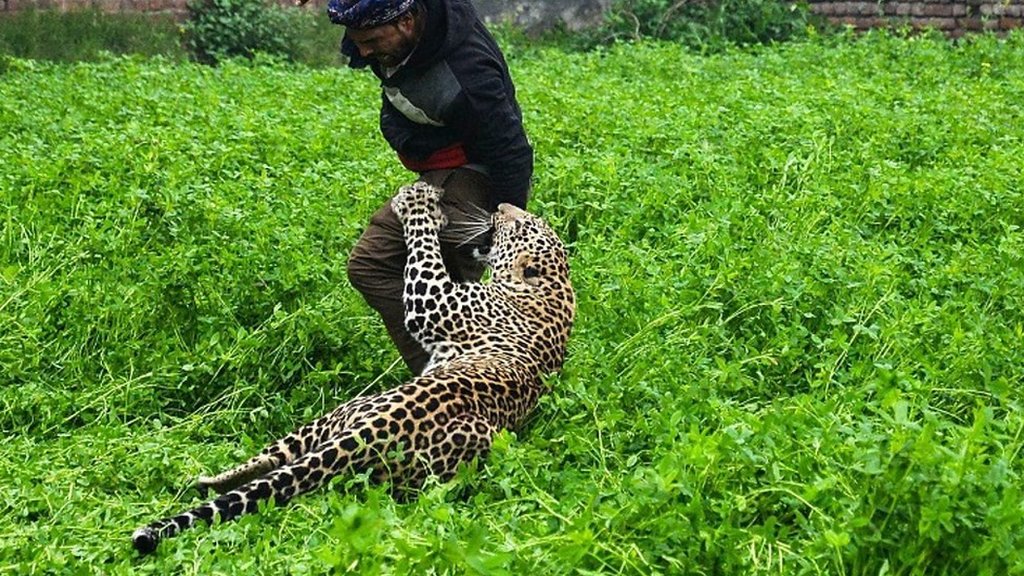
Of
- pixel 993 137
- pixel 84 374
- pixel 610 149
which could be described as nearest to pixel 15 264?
pixel 84 374

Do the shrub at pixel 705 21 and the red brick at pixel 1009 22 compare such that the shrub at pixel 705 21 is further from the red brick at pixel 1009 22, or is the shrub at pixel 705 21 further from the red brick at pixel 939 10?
the red brick at pixel 1009 22

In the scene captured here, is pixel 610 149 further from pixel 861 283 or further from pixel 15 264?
pixel 15 264

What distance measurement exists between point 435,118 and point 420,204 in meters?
0.36

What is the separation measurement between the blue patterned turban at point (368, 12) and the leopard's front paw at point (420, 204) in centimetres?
69

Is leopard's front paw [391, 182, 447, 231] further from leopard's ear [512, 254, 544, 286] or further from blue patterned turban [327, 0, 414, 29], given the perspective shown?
blue patterned turban [327, 0, 414, 29]

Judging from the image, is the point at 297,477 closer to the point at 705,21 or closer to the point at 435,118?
the point at 435,118

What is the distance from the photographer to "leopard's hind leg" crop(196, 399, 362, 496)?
5.30m

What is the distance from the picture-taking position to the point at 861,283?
6.70 meters

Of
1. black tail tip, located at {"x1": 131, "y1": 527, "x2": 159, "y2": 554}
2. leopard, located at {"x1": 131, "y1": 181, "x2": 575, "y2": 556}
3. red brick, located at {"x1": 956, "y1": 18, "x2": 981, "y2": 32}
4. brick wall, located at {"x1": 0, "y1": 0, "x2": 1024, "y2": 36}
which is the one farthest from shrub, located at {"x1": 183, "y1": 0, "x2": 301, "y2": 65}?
black tail tip, located at {"x1": 131, "y1": 527, "x2": 159, "y2": 554}

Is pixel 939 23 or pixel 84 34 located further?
pixel 939 23

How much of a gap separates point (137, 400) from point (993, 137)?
242 inches

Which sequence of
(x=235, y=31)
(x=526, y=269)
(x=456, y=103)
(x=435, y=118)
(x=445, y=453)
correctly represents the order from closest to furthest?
(x=445, y=453) → (x=456, y=103) → (x=435, y=118) → (x=526, y=269) → (x=235, y=31)

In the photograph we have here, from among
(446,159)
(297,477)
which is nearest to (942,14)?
(446,159)

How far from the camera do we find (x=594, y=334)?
6.52 meters
